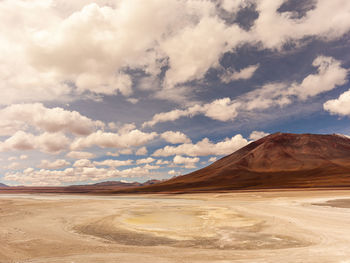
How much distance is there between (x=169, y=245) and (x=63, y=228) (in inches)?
352

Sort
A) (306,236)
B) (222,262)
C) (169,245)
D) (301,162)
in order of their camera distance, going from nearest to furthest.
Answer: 1. (222,262)
2. (169,245)
3. (306,236)
4. (301,162)

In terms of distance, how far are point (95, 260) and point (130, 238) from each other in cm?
493

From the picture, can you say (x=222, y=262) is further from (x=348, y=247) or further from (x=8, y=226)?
(x=8, y=226)

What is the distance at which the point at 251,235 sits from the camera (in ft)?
49.4

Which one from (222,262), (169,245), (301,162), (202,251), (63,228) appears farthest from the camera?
(301,162)

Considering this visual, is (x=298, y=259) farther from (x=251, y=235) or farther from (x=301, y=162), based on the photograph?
(x=301, y=162)

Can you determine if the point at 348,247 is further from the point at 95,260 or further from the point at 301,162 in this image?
the point at 301,162

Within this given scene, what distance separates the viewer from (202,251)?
37.5 ft

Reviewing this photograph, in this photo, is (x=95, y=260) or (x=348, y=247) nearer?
(x=95, y=260)

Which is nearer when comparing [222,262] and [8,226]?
[222,262]

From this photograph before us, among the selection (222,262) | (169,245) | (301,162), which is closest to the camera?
(222,262)

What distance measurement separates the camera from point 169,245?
12.8m

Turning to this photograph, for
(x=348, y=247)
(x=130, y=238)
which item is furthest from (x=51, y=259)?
(x=348, y=247)

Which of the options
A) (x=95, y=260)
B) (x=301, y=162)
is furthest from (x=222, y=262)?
(x=301, y=162)
